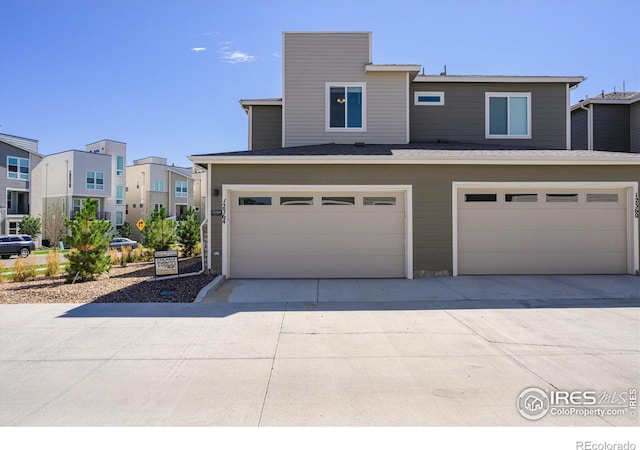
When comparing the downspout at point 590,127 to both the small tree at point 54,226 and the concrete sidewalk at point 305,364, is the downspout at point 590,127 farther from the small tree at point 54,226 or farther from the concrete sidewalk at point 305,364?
the small tree at point 54,226

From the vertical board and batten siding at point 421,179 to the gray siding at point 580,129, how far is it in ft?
23.5

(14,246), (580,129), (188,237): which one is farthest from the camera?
(14,246)

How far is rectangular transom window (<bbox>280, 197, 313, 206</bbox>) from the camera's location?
10.9 m

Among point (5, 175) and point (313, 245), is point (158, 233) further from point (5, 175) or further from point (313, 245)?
point (5, 175)

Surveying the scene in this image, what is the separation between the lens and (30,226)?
3219cm

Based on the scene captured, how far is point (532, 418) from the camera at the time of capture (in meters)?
3.64

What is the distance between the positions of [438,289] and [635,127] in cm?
1270

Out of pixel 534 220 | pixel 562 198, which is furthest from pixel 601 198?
pixel 534 220

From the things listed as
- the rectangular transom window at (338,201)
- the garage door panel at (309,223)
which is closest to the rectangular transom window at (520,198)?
the garage door panel at (309,223)

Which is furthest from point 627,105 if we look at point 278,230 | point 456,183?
point 278,230

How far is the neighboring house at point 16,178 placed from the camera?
32062mm
